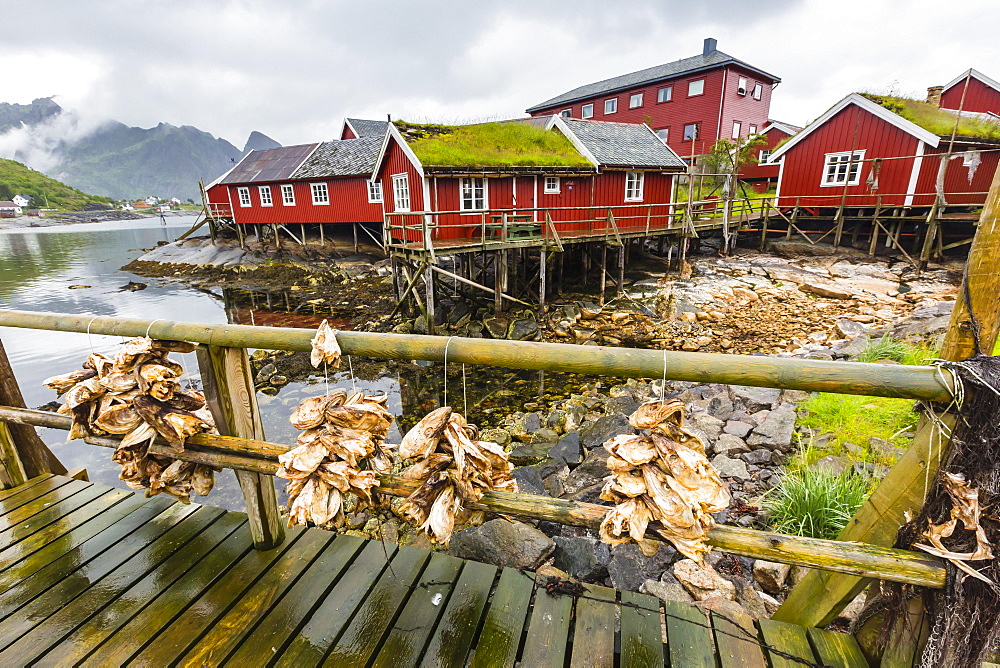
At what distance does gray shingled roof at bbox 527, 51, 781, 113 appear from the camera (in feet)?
88.2

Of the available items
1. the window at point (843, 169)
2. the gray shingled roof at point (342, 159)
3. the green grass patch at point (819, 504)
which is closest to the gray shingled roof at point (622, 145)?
the window at point (843, 169)

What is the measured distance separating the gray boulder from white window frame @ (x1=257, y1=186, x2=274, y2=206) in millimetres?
27693

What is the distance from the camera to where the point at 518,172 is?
49.1 ft

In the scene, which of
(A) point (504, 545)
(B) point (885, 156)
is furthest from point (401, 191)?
(B) point (885, 156)

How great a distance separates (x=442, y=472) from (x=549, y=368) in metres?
0.56

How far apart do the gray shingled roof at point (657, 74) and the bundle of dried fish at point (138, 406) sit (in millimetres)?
32338

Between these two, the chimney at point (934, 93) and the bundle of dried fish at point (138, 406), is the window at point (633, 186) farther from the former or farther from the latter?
the bundle of dried fish at point (138, 406)

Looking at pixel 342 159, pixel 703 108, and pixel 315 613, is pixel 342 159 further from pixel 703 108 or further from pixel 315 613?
pixel 315 613

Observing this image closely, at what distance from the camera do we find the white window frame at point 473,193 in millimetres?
14875

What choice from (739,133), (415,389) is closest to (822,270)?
(415,389)

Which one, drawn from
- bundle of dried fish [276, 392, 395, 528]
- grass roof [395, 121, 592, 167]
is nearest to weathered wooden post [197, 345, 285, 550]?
bundle of dried fish [276, 392, 395, 528]

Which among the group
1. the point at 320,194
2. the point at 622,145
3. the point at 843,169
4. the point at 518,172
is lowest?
the point at 320,194

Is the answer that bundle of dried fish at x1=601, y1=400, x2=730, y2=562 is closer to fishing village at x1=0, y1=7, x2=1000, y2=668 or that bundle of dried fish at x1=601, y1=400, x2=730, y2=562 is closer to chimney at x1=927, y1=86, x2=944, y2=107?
fishing village at x1=0, y1=7, x2=1000, y2=668

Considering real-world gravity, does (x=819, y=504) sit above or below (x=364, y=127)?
below
